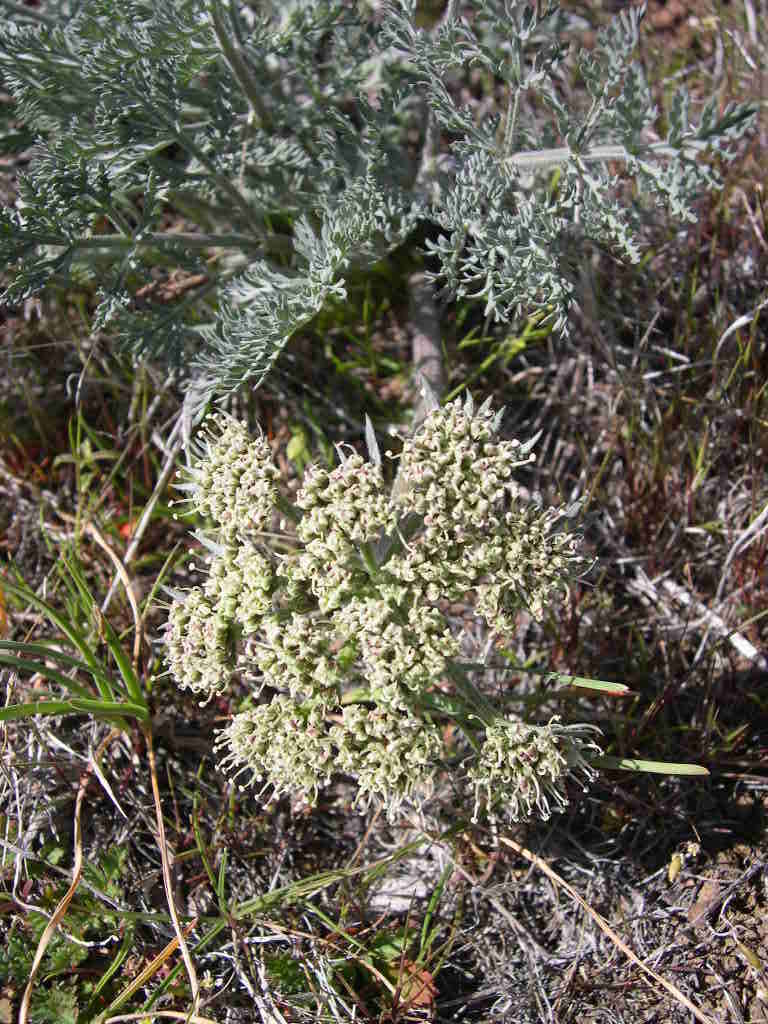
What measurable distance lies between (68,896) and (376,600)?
1.61 m

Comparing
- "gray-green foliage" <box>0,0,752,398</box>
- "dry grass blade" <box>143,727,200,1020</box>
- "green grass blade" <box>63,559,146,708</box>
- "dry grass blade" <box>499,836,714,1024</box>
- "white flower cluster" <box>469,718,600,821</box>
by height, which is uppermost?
"gray-green foliage" <box>0,0,752,398</box>

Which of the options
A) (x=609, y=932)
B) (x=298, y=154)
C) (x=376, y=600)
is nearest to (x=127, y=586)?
(x=376, y=600)

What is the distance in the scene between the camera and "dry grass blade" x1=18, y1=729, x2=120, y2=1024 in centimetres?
296

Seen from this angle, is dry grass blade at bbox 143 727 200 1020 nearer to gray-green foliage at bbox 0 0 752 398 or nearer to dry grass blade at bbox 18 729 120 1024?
dry grass blade at bbox 18 729 120 1024

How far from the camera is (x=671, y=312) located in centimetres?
424

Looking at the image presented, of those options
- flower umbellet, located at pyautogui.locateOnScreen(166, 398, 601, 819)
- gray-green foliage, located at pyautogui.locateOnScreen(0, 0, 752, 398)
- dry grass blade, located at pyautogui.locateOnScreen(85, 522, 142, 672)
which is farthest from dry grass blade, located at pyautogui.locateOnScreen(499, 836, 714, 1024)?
gray-green foliage, located at pyautogui.locateOnScreen(0, 0, 752, 398)

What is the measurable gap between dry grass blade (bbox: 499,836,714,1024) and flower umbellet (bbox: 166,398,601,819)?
0.46m

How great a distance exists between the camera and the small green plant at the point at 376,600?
2.67m

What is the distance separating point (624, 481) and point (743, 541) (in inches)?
23.2

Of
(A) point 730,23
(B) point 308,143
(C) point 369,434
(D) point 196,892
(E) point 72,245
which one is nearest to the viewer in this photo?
(C) point 369,434

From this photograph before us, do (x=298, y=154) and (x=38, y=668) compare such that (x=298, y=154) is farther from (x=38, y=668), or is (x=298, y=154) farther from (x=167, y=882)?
(x=167, y=882)

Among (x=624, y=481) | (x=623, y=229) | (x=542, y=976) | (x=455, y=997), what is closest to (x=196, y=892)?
(x=455, y=997)

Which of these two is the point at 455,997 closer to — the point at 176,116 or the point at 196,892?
the point at 196,892

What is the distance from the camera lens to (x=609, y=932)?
9.95ft
